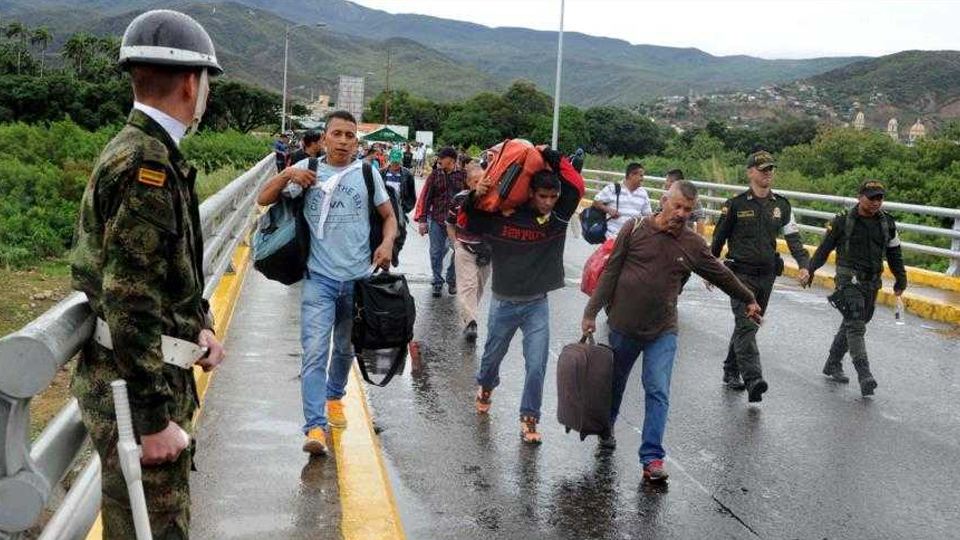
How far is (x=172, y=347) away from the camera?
2.84m

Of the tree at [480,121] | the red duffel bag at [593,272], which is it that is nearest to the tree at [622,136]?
the tree at [480,121]

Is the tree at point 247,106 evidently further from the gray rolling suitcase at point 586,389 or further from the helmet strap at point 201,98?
the helmet strap at point 201,98

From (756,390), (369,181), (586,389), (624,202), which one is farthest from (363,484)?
(624,202)

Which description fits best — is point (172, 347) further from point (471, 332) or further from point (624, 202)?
point (624, 202)

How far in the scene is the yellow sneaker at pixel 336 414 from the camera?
634 centimetres

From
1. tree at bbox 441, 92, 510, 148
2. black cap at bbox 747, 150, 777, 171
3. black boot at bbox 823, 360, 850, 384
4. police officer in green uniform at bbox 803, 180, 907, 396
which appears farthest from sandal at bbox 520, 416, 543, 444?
tree at bbox 441, 92, 510, 148

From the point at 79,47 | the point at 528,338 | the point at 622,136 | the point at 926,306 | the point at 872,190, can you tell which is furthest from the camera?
the point at 79,47

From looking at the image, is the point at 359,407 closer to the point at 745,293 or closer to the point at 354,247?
the point at 354,247

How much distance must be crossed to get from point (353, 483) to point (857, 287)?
18.4 feet

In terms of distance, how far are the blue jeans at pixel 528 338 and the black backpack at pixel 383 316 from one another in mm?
795

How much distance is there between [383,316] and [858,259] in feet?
16.2

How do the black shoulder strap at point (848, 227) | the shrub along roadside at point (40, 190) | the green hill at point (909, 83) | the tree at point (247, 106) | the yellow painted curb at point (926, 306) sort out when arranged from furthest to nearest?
the green hill at point (909, 83) < the tree at point (247, 106) < the shrub along roadside at point (40, 190) < the yellow painted curb at point (926, 306) < the black shoulder strap at point (848, 227)

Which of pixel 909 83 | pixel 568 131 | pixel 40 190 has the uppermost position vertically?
pixel 909 83

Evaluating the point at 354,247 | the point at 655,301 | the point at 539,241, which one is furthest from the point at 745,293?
the point at 354,247
